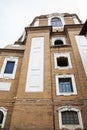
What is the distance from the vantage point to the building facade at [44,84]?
10.7 meters

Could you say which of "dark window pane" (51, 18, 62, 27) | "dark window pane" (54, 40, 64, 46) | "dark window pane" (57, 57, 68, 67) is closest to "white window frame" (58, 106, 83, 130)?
"dark window pane" (57, 57, 68, 67)

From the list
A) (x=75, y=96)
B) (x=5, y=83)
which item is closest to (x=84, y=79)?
(x=75, y=96)

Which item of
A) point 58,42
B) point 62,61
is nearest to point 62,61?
point 62,61

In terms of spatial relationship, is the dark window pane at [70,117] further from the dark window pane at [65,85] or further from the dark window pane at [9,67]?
the dark window pane at [9,67]

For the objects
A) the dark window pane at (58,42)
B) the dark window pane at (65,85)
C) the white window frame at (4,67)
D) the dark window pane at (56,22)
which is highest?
the dark window pane at (56,22)

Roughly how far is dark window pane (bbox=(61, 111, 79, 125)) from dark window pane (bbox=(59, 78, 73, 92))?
2173 millimetres

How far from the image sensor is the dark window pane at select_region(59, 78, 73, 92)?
13047mm

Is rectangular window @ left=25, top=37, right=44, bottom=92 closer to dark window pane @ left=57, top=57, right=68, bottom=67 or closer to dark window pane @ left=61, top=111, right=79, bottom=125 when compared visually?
dark window pane @ left=57, top=57, right=68, bottom=67

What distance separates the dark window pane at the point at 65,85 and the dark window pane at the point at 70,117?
2173 mm

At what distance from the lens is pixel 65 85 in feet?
44.2

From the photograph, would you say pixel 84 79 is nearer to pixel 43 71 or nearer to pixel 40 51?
pixel 43 71

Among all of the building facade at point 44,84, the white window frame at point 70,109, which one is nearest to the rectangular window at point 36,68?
the building facade at point 44,84

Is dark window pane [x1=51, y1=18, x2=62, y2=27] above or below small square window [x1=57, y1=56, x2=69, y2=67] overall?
above

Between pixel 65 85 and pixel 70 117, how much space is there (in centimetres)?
313
